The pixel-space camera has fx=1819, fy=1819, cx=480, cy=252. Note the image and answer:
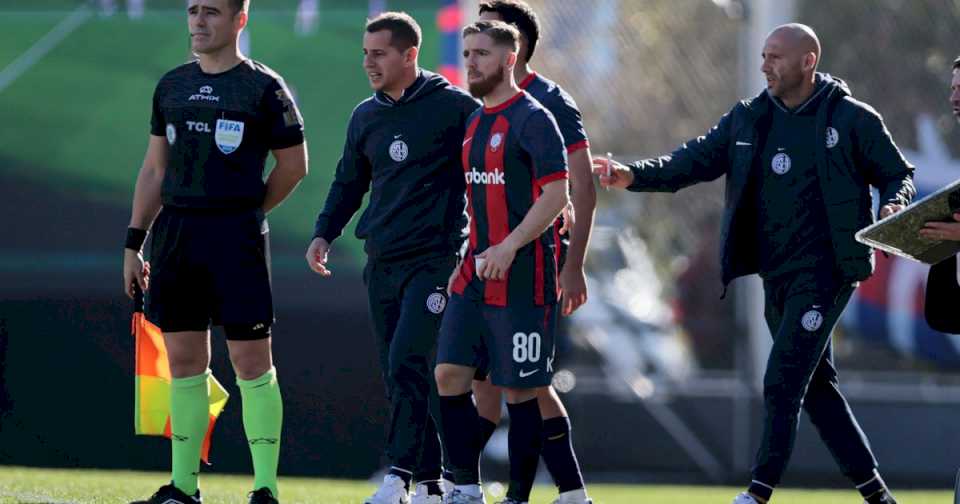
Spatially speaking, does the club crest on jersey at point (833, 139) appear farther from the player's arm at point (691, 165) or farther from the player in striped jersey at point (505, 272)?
the player in striped jersey at point (505, 272)

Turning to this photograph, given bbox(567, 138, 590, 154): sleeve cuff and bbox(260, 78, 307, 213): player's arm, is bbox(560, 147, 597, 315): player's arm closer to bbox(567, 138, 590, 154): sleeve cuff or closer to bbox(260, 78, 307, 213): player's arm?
bbox(567, 138, 590, 154): sleeve cuff

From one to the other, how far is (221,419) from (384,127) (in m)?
5.42

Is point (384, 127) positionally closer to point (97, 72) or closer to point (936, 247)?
point (936, 247)

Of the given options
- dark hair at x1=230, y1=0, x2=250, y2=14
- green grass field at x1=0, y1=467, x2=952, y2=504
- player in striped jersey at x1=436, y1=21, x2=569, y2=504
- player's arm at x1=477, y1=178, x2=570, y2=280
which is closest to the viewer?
player's arm at x1=477, y1=178, x2=570, y2=280

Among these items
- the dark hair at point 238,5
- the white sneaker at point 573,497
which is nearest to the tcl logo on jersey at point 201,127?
the dark hair at point 238,5

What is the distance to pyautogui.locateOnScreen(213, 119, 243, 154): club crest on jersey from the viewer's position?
22.3ft

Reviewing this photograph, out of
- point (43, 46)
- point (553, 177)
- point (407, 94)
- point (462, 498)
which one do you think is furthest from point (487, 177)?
point (43, 46)

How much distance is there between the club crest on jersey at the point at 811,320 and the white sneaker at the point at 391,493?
174 centimetres

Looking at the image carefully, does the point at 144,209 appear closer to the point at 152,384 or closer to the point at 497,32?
the point at 152,384

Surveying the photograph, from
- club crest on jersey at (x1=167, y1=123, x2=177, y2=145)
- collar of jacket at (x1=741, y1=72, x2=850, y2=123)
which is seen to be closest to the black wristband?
club crest on jersey at (x1=167, y1=123, x2=177, y2=145)

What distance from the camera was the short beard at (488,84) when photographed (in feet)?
22.0

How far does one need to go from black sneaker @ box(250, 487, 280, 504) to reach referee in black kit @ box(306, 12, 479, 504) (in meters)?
0.49

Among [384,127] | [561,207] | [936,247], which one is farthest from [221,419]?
[936,247]

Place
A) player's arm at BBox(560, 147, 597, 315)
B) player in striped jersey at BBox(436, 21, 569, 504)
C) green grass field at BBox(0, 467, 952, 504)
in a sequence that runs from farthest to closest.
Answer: green grass field at BBox(0, 467, 952, 504) < player's arm at BBox(560, 147, 597, 315) < player in striped jersey at BBox(436, 21, 569, 504)
